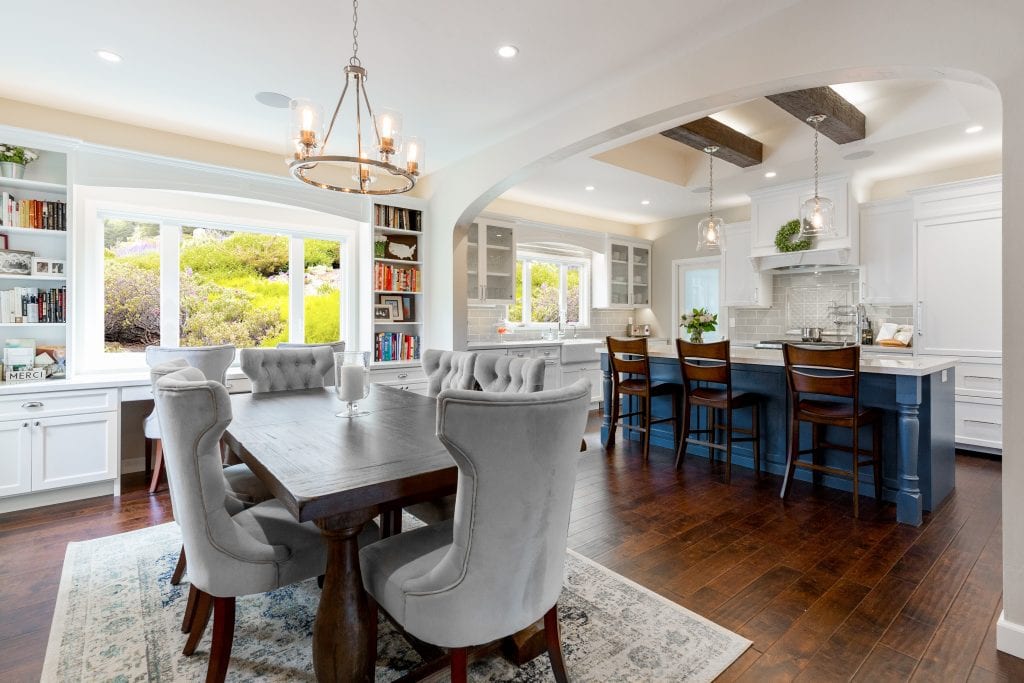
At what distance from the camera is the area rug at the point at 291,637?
65.6 inches

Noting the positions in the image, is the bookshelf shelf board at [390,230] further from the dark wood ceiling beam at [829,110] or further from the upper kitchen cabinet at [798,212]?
the upper kitchen cabinet at [798,212]

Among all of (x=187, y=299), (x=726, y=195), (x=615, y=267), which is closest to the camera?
(x=187, y=299)

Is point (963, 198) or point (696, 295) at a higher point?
point (963, 198)

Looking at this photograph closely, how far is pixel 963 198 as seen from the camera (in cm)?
442

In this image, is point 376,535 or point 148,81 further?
point 148,81

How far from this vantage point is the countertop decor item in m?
5.23

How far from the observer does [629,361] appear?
4340 mm

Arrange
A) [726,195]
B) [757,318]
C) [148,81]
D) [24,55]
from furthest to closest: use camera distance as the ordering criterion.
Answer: [757,318], [726,195], [148,81], [24,55]

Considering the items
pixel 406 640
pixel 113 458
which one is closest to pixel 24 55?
pixel 113 458

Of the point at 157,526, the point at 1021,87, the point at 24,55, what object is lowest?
the point at 157,526

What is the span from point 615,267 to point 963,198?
3.68 metres

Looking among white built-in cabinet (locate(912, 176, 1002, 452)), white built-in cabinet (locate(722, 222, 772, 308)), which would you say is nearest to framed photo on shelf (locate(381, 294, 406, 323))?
white built-in cabinet (locate(722, 222, 772, 308))

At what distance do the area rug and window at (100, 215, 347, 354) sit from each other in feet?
7.73

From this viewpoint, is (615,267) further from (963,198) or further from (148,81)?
(148,81)
